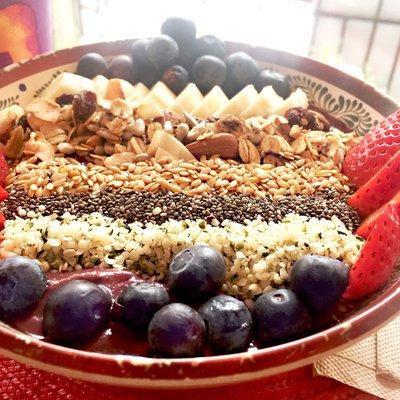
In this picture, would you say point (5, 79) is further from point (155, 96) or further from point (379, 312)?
point (379, 312)

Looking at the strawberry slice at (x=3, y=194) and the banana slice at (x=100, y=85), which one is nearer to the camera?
the strawberry slice at (x=3, y=194)

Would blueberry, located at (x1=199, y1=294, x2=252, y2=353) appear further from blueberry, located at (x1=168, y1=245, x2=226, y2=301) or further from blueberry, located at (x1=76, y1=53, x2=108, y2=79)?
blueberry, located at (x1=76, y1=53, x2=108, y2=79)

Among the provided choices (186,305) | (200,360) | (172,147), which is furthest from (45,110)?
(200,360)

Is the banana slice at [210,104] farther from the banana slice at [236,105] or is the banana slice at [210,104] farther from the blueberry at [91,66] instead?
the blueberry at [91,66]

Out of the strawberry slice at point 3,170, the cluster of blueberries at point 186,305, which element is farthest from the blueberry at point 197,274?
the strawberry slice at point 3,170

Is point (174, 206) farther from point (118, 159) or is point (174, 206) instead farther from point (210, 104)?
point (210, 104)

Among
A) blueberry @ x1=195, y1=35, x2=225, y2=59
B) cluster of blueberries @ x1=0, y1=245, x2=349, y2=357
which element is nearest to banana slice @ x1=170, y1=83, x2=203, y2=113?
blueberry @ x1=195, y1=35, x2=225, y2=59

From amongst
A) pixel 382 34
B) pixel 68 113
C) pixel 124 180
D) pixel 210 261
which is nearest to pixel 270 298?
pixel 210 261
